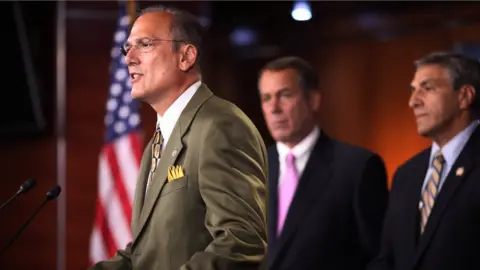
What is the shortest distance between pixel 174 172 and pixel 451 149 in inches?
68.6

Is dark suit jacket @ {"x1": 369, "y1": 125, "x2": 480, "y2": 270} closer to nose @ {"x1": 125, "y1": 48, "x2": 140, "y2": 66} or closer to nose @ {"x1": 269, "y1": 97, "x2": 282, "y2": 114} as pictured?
nose @ {"x1": 269, "y1": 97, "x2": 282, "y2": 114}

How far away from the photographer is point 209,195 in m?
2.04

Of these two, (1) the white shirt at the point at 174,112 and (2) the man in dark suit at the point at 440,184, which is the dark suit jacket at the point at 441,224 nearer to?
(2) the man in dark suit at the point at 440,184

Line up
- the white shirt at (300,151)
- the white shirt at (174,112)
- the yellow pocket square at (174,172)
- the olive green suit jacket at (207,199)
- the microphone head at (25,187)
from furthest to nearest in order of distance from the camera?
the white shirt at (300,151)
the microphone head at (25,187)
the white shirt at (174,112)
the yellow pocket square at (174,172)
the olive green suit jacket at (207,199)

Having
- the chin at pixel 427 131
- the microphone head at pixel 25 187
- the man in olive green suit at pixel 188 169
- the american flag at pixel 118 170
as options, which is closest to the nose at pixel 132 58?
the man in olive green suit at pixel 188 169

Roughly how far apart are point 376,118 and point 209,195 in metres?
3.89

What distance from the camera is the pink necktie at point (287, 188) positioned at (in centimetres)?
391

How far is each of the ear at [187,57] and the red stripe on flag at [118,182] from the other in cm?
235

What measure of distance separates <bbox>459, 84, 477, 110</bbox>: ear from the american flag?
1793 millimetres

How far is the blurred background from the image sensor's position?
5.66 metres

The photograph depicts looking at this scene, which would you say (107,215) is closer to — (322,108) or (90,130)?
(90,130)

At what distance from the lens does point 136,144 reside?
4.66 metres

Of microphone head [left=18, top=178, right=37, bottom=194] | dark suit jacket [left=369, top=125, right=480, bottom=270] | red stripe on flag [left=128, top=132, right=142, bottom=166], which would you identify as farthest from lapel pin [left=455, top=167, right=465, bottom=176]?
red stripe on flag [left=128, top=132, right=142, bottom=166]

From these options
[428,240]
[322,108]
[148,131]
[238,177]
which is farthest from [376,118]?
[238,177]
